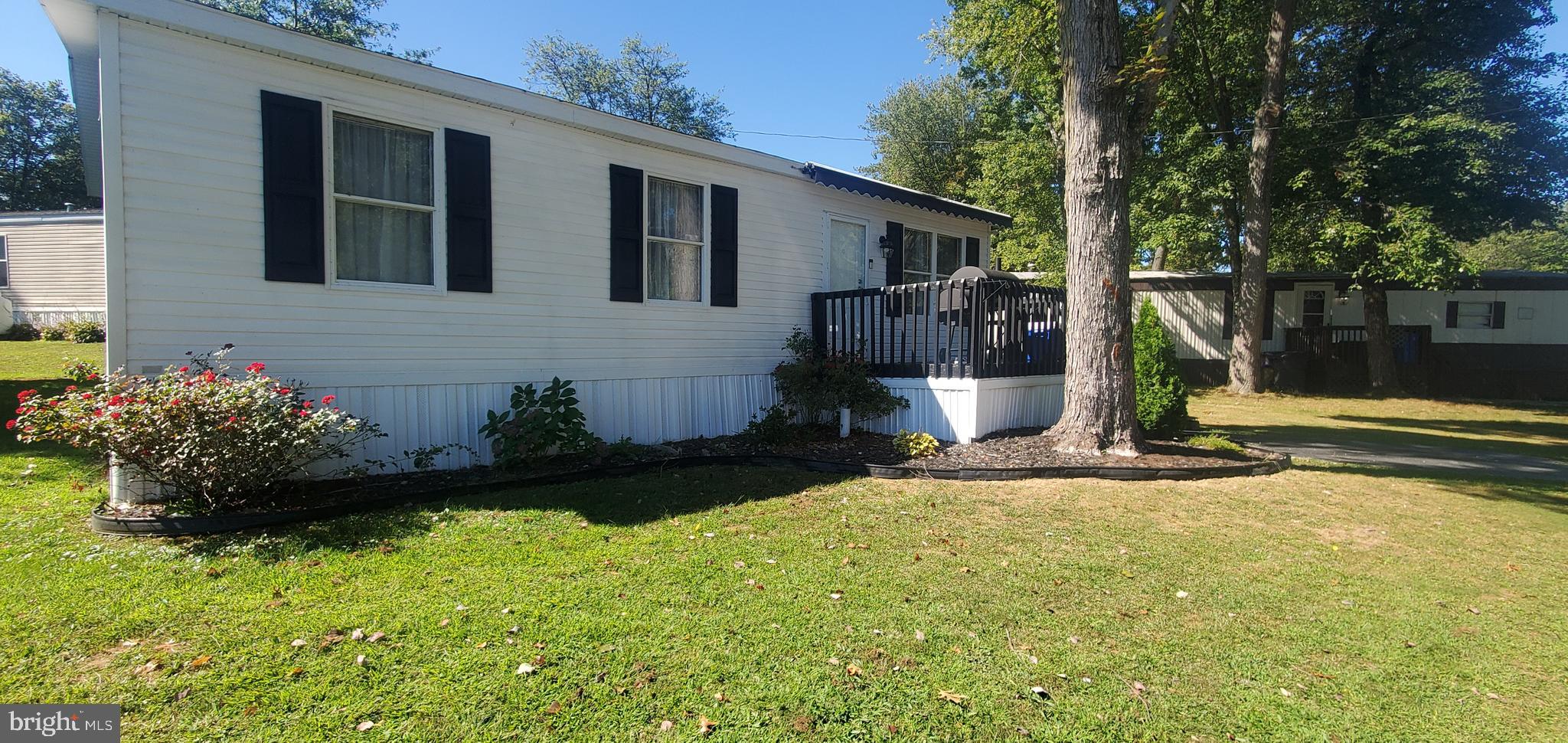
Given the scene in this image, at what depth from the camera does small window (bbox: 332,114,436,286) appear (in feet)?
17.5

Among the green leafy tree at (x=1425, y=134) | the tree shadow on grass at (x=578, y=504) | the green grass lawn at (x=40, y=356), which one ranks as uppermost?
the green leafy tree at (x=1425, y=134)

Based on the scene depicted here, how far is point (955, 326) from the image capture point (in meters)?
7.92

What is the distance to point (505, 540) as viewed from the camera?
4.08m

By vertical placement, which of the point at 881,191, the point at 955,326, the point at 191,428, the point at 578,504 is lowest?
the point at 578,504

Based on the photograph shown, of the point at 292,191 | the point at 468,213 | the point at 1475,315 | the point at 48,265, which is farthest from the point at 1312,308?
the point at 48,265

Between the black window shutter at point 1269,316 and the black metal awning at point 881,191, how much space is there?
458 inches

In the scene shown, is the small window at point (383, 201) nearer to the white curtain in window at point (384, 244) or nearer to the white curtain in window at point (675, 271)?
the white curtain in window at point (384, 244)

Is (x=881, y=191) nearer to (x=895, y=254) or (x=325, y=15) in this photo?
(x=895, y=254)

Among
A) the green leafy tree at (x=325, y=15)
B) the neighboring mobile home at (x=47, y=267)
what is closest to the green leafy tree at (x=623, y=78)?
the green leafy tree at (x=325, y=15)

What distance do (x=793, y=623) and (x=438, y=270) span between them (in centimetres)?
462

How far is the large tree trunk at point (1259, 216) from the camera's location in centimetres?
1394

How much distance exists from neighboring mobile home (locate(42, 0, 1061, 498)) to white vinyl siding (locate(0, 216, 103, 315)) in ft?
47.2

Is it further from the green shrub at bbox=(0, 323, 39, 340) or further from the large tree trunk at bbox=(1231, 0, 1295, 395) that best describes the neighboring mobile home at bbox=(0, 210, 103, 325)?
the large tree trunk at bbox=(1231, 0, 1295, 395)

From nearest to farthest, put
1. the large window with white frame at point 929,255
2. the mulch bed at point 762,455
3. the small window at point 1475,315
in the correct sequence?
the mulch bed at point 762,455 < the large window with white frame at point 929,255 < the small window at point 1475,315
